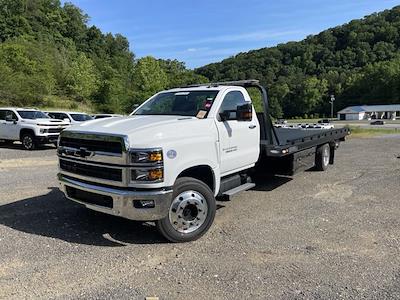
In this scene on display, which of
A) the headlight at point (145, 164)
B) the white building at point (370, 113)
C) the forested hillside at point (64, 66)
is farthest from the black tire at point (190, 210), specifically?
the white building at point (370, 113)

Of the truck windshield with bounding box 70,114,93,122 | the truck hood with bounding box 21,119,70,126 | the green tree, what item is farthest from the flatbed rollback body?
the green tree

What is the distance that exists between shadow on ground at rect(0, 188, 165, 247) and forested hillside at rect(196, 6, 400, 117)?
12541cm

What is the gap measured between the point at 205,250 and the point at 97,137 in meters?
1.96

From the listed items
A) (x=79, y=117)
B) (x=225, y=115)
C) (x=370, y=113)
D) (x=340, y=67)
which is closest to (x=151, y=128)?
(x=225, y=115)

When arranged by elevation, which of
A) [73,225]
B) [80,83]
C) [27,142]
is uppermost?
[80,83]

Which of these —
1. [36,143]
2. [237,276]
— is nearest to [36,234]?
[237,276]

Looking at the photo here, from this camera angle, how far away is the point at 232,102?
21.4 feet

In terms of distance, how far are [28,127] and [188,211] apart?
13.3m

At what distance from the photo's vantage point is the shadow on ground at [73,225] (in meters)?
5.30

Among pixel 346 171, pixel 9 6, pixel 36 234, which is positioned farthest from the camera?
pixel 9 6

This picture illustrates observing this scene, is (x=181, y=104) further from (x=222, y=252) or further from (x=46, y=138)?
(x=46, y=138)

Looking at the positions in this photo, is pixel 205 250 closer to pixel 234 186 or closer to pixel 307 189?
pixel 234 186

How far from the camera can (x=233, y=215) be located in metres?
6.51

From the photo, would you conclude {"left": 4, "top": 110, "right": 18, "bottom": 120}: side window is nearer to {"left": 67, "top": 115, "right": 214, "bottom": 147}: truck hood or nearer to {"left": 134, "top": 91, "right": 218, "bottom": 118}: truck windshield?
{"left": 134, "top": 91, "right": 218, "bottom": 118}: truck windshield
